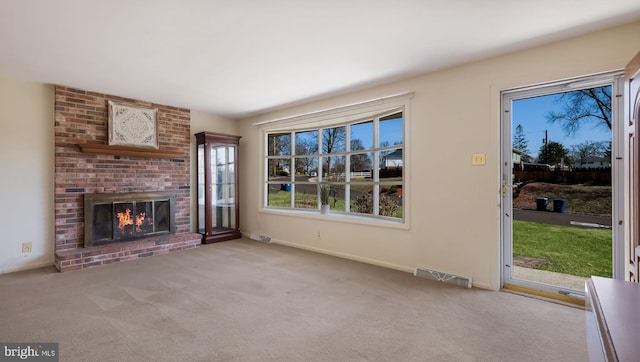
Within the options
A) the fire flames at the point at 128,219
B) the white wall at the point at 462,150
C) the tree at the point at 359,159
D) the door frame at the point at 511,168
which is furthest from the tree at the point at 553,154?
the fire flames at the point at 128,219

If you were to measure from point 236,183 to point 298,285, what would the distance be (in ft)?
10.2

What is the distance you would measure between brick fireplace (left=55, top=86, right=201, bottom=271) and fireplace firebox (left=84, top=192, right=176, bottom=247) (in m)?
0.07

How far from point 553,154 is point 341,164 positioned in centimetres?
274

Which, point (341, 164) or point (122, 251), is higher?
point (341, 164)

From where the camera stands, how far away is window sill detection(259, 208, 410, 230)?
12.7ft

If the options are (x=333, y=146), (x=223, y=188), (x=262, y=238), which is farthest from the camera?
(x=223, y=188)

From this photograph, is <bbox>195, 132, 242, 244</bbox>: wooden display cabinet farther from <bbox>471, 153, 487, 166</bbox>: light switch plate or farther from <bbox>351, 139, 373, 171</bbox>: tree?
<bbox>471, 153, 487, 166</bbox>: light switch plate

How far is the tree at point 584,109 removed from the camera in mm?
2658

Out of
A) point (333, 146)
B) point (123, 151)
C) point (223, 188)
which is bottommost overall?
point (223, 188)

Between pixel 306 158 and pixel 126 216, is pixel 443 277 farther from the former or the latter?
pixel 126 216

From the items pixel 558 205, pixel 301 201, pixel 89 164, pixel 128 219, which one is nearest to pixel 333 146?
pixel 301 201

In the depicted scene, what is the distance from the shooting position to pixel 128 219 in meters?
4.54

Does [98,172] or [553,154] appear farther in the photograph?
[98,172]

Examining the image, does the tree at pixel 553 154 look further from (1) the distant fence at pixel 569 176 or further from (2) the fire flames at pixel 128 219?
(2) the fire flames at pixel 128 219
